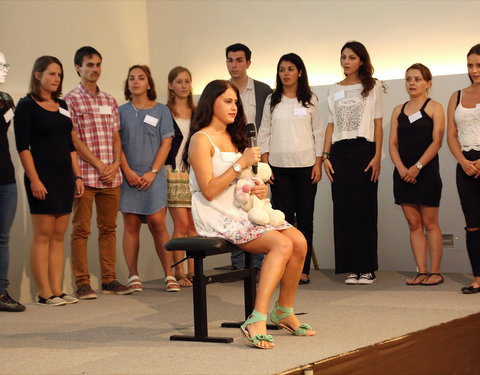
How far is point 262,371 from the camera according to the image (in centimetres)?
295

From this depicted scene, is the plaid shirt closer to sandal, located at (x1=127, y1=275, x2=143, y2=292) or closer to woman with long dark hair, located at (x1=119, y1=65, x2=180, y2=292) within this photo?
woman with long dark hair, located at (x1=119, y1=65, x2=180, y2=292)

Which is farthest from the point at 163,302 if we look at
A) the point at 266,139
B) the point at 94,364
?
the point at 94,364

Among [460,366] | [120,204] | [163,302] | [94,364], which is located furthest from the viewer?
[120,204]

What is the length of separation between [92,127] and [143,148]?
382 mm

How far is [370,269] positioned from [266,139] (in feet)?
3.78

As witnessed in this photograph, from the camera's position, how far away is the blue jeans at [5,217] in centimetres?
470

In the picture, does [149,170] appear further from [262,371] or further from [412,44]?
[262,371]

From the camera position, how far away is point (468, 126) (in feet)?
16.3

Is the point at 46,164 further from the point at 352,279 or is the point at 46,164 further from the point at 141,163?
the point at 352,279

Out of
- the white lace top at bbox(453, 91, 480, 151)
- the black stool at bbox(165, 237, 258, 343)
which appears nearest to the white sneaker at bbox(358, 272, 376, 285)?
the white lace top at bbox(453, 91, 480, 151)

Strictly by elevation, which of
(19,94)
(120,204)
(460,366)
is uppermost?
(19,94)

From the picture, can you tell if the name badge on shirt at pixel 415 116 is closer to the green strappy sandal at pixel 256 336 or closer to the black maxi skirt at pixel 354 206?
the black maxi skirt at pixel 354 206

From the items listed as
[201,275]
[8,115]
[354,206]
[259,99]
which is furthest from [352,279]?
[8,115]

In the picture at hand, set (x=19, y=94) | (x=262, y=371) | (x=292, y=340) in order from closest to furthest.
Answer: (x=262, y=371)
(x=292, y=340)
(x=19, y=94)
